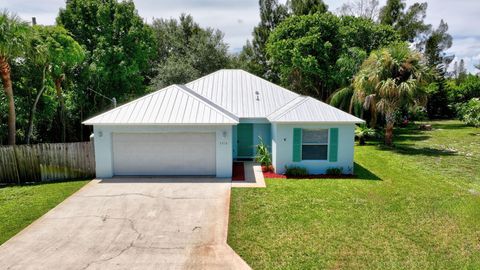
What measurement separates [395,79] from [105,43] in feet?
67.3

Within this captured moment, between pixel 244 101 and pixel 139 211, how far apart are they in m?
9.97

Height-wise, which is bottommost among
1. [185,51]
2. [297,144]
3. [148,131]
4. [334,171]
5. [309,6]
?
[334,171]

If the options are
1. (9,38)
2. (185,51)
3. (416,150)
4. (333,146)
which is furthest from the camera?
(185,51)

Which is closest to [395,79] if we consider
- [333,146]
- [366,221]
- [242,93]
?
[333,146]

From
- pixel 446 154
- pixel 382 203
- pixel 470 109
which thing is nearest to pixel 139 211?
pixel 382 203

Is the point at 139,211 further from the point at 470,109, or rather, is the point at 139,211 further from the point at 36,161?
the point at 470,109

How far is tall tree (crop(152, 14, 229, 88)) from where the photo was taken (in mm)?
31359

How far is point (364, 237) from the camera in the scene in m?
8.44

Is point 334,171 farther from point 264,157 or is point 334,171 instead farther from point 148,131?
point 148,131

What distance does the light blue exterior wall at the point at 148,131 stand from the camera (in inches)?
547

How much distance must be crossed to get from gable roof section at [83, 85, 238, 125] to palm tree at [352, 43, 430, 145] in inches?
410

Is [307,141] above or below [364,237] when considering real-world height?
above

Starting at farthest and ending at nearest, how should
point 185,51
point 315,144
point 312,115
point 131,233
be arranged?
point 185,51, point 315,144, point 312,115, point 131,233

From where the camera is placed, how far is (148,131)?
548 inches
